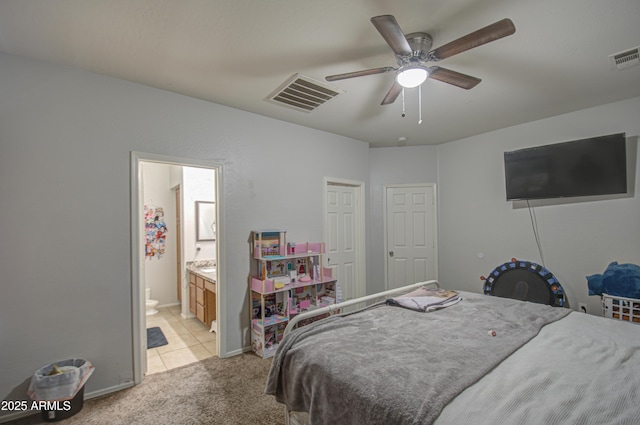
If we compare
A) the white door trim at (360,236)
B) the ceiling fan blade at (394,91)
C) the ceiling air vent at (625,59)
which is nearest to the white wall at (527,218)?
the ceiling air vent at (625,59)

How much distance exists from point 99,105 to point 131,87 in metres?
0.30

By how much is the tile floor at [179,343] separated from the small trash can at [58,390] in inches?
25.7

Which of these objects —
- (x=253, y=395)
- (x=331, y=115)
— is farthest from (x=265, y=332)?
(x=331, y=115)

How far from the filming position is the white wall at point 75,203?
211cm

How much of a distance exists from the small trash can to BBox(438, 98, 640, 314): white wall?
4335 mm

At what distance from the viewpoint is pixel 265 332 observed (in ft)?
10.1

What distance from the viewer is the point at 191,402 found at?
2.26 m

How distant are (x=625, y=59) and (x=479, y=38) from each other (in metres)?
1.59

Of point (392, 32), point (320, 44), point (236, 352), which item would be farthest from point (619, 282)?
point (236, 352)

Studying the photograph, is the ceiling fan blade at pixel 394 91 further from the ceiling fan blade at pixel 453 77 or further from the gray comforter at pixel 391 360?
the gray comforter at pixel 391 360

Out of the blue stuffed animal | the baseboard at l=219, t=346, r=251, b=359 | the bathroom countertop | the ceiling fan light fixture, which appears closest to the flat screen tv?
the blue stuffed animal

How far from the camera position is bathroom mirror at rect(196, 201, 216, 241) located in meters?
4.58

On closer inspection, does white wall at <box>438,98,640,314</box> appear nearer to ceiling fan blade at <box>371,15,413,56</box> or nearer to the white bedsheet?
the white bedsheet

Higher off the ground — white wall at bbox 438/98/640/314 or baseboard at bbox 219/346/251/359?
white wall at bbox 438/98/640/314
